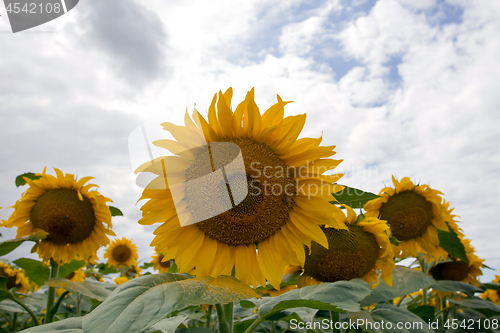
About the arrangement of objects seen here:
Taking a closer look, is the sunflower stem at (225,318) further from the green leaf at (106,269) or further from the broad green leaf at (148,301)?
the green leaf at (106,269)

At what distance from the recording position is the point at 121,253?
783 cm

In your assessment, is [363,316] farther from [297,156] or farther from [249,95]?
[249,95]

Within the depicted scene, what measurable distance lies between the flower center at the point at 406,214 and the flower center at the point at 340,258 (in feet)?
4.92

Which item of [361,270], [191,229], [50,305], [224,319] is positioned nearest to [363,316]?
[361,270]

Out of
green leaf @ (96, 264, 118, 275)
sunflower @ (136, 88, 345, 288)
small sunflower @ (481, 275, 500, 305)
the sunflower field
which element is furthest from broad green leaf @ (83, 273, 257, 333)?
small sunflower @ (481, 275, 500, 305)

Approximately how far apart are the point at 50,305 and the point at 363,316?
3.18m

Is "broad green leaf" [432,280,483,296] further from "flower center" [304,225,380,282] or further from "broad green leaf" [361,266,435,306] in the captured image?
"flower center" [304,225,380,282]

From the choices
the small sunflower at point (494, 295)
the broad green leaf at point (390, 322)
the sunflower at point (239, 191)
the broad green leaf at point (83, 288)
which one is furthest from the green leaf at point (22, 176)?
the small sunflower at point (494, 295)

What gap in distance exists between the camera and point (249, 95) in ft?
5.66

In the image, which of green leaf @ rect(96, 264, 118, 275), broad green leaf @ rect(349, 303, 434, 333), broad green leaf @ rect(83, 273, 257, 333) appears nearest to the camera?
broad green leaf @ rect(83, 273, 257, 333)

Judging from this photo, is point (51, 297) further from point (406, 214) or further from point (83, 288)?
point (406, 214)

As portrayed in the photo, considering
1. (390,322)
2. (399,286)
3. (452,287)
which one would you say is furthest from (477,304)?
(390,322)

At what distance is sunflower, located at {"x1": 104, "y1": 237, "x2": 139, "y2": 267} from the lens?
784cm

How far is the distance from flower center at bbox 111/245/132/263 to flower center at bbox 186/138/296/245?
6.78m
